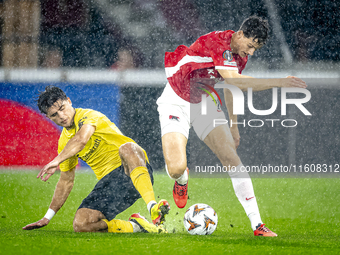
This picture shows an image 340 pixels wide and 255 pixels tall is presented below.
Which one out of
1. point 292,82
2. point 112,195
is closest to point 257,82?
point 292,82

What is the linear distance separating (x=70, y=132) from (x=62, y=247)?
103cm

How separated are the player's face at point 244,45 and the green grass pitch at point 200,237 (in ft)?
4.56

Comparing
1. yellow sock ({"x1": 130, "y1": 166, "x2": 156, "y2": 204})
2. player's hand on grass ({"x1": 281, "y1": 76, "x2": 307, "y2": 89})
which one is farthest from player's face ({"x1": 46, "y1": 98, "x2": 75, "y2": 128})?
player's hand on grass ({"x1": 281, "y1": 76, "x2": 307, "y2": 89})

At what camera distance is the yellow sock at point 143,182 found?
9.88ft

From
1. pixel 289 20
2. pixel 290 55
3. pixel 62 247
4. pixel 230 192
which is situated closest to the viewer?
pixel 62 247

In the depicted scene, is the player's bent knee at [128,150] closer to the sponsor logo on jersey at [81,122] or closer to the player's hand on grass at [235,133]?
the sponsor logo on jersey at [81,122]

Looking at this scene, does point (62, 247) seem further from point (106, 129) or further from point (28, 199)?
point (28, 199)

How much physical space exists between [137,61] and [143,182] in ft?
20.8

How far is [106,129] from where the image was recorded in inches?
132

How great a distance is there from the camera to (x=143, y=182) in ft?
10.0

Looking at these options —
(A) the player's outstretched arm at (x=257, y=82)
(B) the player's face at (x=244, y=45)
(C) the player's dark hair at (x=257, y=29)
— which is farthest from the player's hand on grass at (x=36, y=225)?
(C) the player's dark hair at (x=257, y=29)

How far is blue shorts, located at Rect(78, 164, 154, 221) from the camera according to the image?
321 centimetres

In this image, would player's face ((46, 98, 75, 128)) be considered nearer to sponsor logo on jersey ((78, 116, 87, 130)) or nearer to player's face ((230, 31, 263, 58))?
sponsor logo on jersey ((78, 116, 87, 130))

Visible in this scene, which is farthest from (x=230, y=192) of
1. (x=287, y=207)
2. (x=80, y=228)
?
(x=80, y=228)
